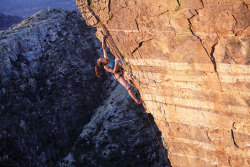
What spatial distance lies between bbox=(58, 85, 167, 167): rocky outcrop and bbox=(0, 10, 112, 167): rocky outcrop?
1280 mm

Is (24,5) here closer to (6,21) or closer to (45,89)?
(6,21)

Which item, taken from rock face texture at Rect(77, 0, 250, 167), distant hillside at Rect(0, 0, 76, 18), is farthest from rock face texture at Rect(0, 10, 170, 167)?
distant hillside at Rect(0, 0, 76, 18)

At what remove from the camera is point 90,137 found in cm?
1264

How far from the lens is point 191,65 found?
547 cm

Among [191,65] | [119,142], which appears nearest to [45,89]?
[119,142]

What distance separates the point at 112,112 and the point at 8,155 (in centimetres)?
513

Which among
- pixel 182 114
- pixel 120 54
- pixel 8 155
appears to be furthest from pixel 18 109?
pixel 182 114

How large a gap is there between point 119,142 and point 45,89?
5.14 m

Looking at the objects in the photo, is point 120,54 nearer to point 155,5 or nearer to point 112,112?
point 155,5

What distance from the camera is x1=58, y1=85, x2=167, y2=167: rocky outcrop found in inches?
456

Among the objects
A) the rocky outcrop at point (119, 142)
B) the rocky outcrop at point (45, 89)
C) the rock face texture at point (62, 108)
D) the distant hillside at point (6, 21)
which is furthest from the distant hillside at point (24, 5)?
the rocky outcrop at point (119, 142)

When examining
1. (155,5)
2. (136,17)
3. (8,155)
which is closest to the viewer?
(155,5)

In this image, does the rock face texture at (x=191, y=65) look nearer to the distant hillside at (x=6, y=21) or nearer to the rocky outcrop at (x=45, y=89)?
the rocky outcrop at (x=45, y=89)

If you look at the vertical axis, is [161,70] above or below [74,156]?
above
